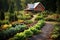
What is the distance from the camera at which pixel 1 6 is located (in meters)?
33.0

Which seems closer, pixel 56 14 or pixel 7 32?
pixel 7 32

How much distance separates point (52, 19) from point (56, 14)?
1037 mm

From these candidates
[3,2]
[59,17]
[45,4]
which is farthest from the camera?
[3,2]

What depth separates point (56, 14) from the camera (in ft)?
87.5

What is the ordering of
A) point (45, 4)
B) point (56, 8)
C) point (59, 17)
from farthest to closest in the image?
1. point (59, 17)
2. point (56, 8)
3. point (45, 4)

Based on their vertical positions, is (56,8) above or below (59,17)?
above

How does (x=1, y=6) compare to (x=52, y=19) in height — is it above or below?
above

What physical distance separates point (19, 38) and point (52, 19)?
15.3 m

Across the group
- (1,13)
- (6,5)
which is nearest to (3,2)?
(6,5)

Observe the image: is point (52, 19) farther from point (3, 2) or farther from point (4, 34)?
point (4, 34)

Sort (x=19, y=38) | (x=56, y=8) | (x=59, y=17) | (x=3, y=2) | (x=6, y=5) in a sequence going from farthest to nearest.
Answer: (x=6, y=5)
(x=3, y=2)
(x=59, y=17)
(x=56, y=8)
(x=19, y=38)

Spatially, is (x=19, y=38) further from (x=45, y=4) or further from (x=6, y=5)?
(x=6, y=5)

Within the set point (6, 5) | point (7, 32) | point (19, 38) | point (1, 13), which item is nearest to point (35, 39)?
point (19, 38)

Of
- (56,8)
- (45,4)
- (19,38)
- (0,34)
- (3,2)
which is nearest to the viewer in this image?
(19,38)
